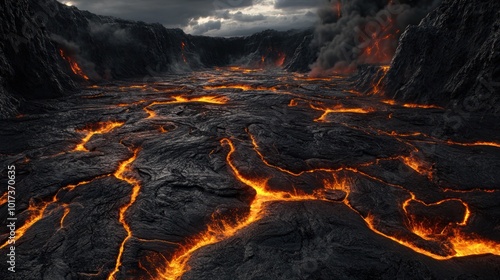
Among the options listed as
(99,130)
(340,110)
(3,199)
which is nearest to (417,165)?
(340,110)

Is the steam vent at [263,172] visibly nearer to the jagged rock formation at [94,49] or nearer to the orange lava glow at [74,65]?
the jagged rock formation at [94,49]

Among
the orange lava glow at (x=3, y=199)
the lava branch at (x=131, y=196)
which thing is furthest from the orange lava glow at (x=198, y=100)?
the orange lava glow at (x=3, y=199)

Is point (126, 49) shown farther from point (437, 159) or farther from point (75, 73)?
point (437, 159)

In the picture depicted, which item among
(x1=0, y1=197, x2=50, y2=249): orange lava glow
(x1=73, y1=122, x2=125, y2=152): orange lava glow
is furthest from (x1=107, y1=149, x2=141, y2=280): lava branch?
(x1=73, y1=122, x2=125, y2=152): orange lava glow

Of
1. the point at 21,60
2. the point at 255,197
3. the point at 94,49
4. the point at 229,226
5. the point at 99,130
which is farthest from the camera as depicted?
the point at 94,49

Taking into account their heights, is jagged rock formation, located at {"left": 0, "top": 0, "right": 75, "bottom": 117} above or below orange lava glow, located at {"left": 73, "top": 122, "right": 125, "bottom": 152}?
above

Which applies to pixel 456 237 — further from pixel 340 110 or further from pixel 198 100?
pixel 198 100

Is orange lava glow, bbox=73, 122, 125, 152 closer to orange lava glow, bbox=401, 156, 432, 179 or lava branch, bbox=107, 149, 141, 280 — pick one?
lava branch, bbox=107, 149, 141, 280
